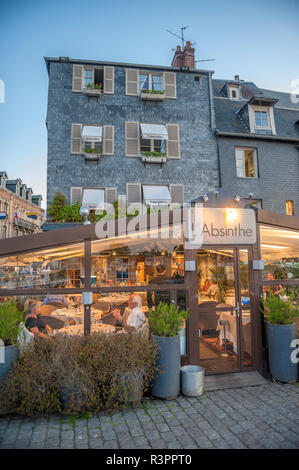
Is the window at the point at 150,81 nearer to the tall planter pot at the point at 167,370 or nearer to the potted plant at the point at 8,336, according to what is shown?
the potted plant at the point at 8,336

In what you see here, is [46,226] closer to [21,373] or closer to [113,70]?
[113,70]

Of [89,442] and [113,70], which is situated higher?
[113,70]

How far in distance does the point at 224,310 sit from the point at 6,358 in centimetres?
380

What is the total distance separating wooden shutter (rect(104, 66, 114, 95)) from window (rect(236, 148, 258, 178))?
741 cm

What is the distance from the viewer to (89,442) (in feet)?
11.8

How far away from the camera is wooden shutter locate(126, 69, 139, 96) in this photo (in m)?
15.9

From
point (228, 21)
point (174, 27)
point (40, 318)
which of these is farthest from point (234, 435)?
point (174, 27)

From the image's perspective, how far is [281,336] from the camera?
547 centimetres

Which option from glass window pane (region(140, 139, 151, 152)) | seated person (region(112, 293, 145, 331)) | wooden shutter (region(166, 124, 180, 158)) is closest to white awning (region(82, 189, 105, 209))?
glass window pane (region(140, 139, 151, 152))

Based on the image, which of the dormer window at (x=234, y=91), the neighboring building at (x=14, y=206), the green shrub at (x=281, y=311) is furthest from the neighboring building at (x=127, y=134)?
the neighboring building at (x=14, y=206)

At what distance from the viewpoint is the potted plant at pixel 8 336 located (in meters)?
4.42

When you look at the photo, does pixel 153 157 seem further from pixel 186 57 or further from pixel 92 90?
pixel 186 57

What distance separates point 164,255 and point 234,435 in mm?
3036

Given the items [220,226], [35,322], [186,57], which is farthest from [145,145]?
[35,322]
